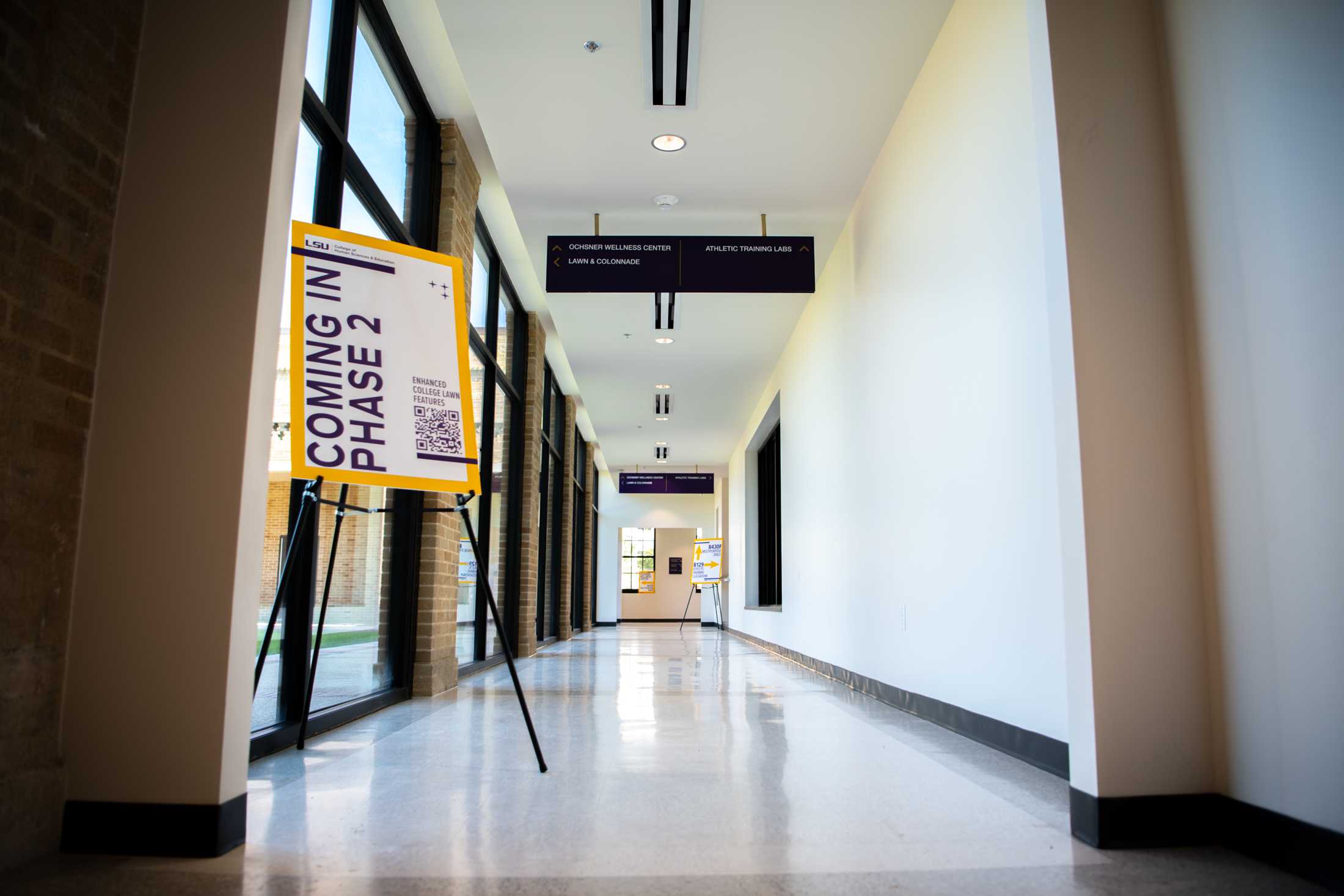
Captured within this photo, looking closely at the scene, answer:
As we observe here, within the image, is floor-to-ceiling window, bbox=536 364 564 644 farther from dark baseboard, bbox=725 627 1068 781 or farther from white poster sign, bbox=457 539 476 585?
dark baseboard, bbox=725 627 1068 781

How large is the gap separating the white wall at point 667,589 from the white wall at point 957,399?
18.1 meters

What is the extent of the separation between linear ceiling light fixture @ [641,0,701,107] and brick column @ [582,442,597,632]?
38.8ft

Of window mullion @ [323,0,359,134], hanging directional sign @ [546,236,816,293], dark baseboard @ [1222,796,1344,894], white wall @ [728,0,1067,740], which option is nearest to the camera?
dark baseboard @ [1222,796,1344,894]

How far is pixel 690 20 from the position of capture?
3838 millimetres

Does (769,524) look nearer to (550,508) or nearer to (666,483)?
(666,483)

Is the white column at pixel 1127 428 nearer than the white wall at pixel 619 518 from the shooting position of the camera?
Yes

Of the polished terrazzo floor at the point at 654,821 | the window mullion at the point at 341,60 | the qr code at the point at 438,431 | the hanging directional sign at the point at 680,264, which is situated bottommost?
the polished terrazzo floor at the point at 654,821

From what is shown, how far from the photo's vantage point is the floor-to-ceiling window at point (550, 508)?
35.9 feet

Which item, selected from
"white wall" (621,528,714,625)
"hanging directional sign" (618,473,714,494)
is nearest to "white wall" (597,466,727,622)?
"hanging directional sign" (618,473,714,494)

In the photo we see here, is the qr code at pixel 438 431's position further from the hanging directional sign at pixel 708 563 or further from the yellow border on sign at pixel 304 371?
the hanging directional sign at pixel 708 563

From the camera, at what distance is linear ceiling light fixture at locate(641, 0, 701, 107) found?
148 inches

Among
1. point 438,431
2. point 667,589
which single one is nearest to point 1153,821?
point 438,431

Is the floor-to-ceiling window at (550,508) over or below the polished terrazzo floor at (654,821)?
over

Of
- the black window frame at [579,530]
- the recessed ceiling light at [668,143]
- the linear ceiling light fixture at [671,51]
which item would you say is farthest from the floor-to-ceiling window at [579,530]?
the linear ceiling light fixture at [671,51]
